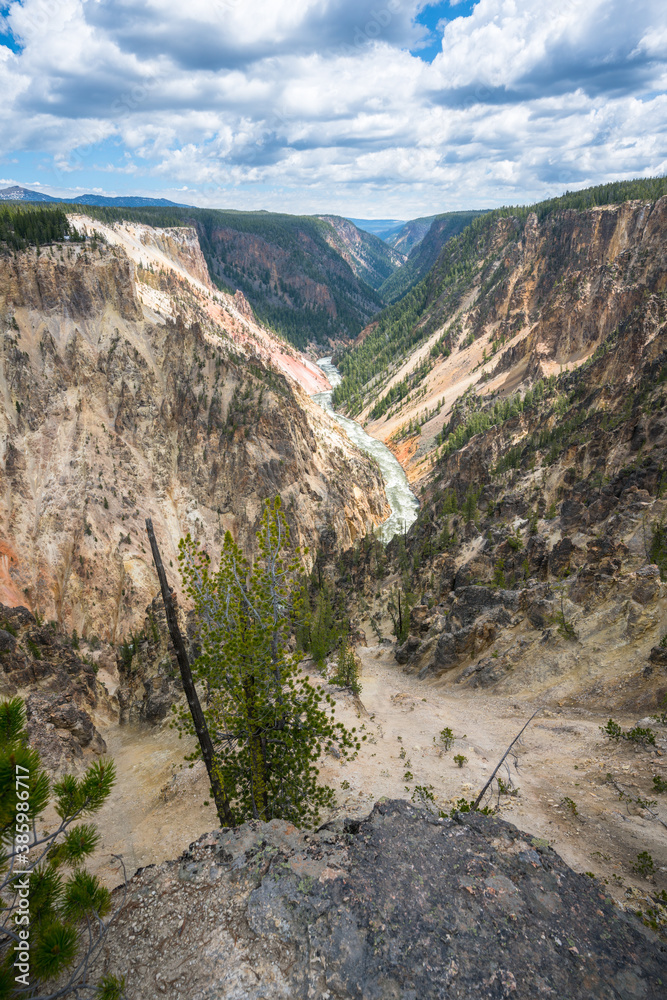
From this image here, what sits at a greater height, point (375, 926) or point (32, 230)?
point (32, 230)

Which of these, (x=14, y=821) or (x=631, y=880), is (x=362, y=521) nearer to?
(x=631, y=880)

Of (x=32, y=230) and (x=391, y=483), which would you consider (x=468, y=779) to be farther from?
(x=391, y=483)

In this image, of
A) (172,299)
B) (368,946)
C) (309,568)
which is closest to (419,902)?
(368,946)

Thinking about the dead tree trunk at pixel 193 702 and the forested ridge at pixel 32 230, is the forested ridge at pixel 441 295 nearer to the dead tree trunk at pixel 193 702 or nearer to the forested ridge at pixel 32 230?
the forested ridge at pixel 32 230

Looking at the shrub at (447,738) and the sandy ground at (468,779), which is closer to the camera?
the sandy ground at (468,779)

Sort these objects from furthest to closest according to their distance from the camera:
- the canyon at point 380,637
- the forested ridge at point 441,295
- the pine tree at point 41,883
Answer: the forested ridge at point 441,295, the canyon at point 380,637, the pine tree at point 41,883

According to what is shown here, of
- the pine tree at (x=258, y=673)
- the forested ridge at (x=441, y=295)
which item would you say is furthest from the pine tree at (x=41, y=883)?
the forested ridge at (x=441, y=295)

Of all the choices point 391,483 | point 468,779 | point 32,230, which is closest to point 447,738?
point 468,779
